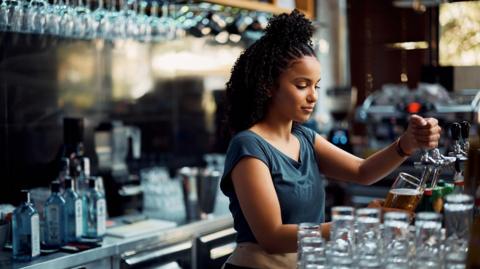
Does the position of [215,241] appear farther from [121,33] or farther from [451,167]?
[451,167]

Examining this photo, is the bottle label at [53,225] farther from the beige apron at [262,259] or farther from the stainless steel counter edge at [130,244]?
the beige apron at [262,259]

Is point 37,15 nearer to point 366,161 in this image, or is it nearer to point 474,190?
point 366,161

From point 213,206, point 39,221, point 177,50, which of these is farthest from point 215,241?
point 177,50

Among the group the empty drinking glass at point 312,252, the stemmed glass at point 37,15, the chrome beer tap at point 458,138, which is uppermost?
the stemmed glass at point 37,15

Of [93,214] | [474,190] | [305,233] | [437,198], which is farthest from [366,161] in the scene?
[93,214]

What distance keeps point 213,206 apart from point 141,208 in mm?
399

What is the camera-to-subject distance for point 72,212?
297 cm

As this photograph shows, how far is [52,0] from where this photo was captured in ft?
9.53

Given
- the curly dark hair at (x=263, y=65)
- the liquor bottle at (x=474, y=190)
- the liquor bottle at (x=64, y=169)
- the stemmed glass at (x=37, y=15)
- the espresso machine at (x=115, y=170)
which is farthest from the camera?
the espresso machine at (x=115, y=170)

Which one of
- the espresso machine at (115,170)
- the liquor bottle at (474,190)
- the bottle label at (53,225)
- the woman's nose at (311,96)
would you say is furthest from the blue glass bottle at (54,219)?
the liquor bottle at (474,190)

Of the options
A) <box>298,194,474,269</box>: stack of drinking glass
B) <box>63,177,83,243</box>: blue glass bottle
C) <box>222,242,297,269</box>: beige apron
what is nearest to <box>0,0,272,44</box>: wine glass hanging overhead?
<box>63,177,83,243</box>: blue glass bottle

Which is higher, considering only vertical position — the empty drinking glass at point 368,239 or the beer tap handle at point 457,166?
the beer tap handle at point 457,166

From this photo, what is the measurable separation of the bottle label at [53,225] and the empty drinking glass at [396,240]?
1.76 meters

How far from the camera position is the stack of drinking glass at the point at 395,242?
1.44 meters
